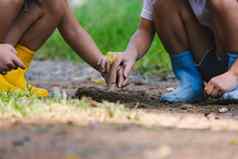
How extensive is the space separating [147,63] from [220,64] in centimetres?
237

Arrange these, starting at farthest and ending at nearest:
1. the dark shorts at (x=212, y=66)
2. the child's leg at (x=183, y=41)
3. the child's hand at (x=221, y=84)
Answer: the dark shorts at (x=212, y=66) < the child's leg at (x=183, y=41) < the child's hand at (x=221, y=84)

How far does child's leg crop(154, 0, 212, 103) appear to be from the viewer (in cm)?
384

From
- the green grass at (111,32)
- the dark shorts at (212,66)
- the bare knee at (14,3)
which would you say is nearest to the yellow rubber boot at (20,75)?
the bare knee at (14,3)

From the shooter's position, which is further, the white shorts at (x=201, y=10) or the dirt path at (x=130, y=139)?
the white shorts at (x=201, y=10)

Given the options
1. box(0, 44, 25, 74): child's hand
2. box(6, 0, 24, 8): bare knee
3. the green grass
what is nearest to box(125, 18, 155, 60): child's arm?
box(6, 0, 24, 8): bare knee

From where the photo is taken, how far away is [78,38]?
3895 mm

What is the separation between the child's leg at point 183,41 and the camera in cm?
384

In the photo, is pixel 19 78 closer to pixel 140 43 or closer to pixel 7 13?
pixel 7 13

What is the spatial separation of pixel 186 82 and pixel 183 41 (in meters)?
0.22

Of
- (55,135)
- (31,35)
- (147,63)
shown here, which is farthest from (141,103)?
(147,63)

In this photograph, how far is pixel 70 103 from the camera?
310cm

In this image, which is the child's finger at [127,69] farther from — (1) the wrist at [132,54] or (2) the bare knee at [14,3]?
(2) the bare knee at [14,3]

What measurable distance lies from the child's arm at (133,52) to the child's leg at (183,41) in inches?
3.1

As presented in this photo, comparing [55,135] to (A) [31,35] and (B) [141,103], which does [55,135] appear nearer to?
(B) [141,103]
